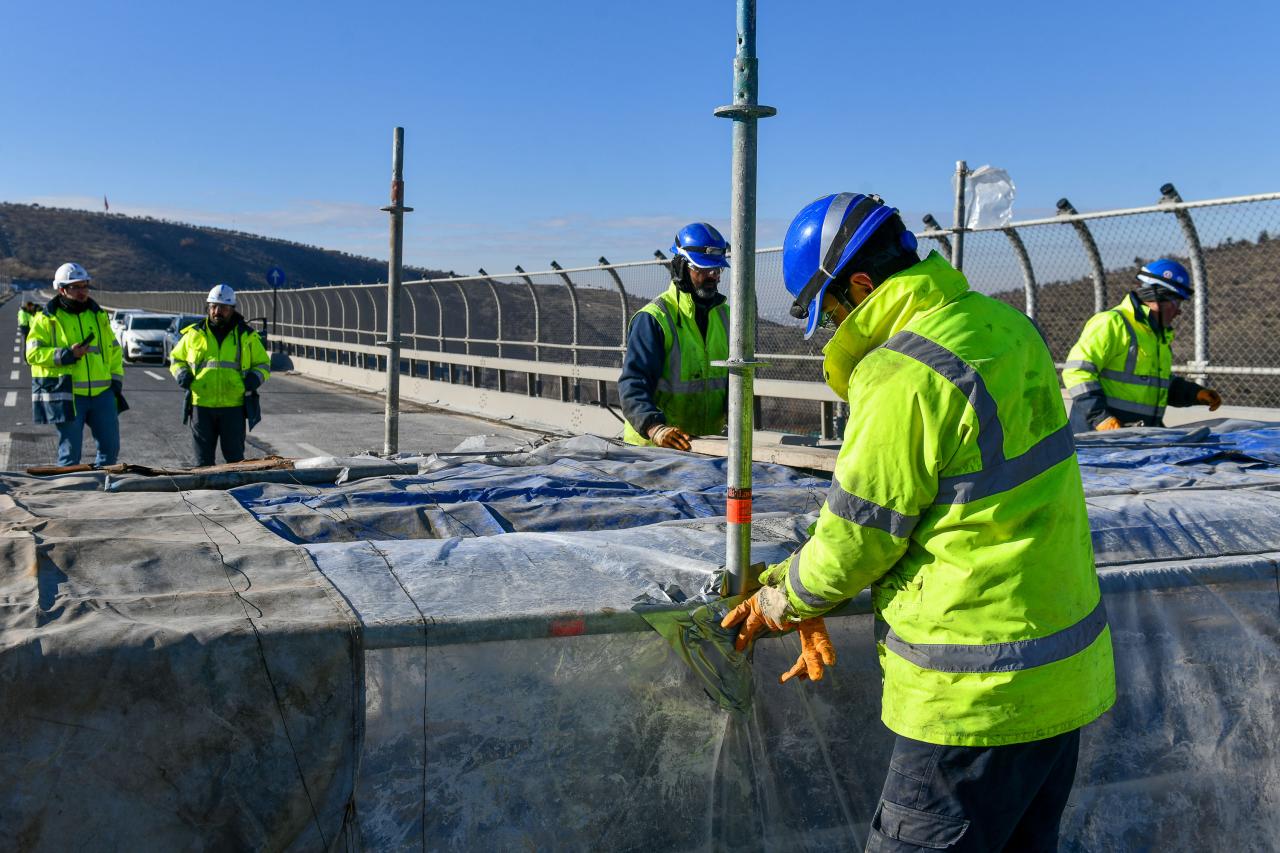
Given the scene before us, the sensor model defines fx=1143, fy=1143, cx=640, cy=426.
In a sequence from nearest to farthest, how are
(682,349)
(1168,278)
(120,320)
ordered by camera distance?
(682,349)
(1168,278)
(120,320)

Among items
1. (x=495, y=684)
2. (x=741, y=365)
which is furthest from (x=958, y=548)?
(x=495, y=684)

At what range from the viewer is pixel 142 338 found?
32562 millimetres

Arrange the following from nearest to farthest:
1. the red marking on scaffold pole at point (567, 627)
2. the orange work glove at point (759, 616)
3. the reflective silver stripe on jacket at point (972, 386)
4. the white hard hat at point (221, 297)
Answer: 1. the reflective silver stripe on jacket at point (972, 386)
2. the orange work glove at point (759, 616)
3. the red marking on scaffold pole at point (567, 627)
4. the white hard hat at point (221, 297)

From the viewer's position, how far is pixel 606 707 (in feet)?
10.2

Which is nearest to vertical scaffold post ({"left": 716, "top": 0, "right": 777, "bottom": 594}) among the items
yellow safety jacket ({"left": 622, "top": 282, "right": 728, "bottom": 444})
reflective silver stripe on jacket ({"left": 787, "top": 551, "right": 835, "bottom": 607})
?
reflective silver stripe on jacket ({"left": 787, "top": 551, "right": 835, "bottom": 607})

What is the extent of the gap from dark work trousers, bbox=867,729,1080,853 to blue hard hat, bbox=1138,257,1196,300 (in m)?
5.31

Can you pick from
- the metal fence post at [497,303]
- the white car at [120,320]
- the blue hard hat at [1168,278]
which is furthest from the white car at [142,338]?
the blue hard hat at [1168,278]

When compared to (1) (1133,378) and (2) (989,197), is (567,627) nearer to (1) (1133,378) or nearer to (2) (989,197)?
(1) (1133,378)

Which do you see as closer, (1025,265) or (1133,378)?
(1133,378)

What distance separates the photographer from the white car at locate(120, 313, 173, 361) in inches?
1281

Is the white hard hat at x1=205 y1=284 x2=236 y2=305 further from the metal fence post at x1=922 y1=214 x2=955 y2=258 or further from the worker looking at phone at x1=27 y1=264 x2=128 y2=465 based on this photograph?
the metal fence post at x1=922 y1=214 x2=955 y2=258

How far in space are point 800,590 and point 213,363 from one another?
761cm

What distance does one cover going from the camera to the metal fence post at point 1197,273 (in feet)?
26.8

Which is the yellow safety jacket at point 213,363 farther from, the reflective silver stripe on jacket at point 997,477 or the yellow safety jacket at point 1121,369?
the reflective silver stripe on jacket at point 997,477
